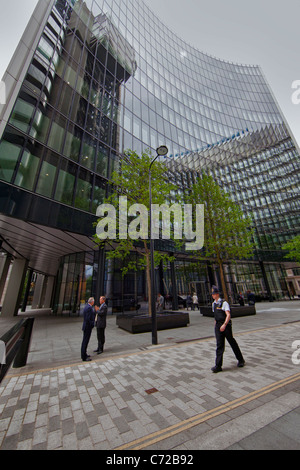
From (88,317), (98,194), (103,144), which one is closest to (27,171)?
(98,194)

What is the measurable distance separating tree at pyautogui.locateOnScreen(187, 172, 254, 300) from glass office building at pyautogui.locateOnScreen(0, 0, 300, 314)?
4.12 metres

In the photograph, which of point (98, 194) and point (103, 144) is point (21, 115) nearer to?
point (98, 194)

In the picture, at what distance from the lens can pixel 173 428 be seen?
8.52 feet

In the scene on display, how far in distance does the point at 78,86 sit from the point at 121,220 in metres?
13.2

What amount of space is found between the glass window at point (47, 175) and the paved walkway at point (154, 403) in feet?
30.4

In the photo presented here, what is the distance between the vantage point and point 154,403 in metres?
3.24

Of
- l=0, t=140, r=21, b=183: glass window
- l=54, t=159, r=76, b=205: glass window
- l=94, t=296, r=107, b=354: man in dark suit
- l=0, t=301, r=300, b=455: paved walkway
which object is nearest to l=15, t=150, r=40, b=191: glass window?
l=0, t=140, r=21, b=183: glass window

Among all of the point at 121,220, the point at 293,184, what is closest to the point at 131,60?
the point at 121,220

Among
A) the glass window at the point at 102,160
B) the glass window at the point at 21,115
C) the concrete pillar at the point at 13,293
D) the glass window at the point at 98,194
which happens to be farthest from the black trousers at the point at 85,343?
the concrete pillar at the point at 13,293

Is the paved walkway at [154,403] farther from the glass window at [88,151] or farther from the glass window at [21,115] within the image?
the glass window at [88,151]

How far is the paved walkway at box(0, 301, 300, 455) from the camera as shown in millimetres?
2387

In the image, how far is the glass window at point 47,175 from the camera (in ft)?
37.3

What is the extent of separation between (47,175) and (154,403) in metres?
12.9
